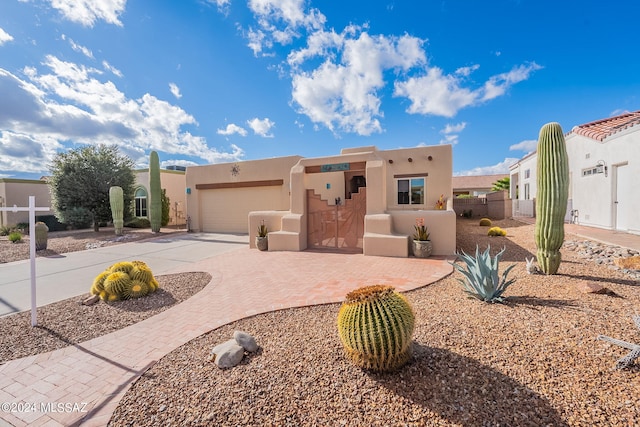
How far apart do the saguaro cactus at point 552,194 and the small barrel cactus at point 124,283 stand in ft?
28.8

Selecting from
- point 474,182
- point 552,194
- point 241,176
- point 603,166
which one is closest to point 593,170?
point 603,166

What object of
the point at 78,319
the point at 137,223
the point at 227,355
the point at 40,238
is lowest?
the point at 78,319

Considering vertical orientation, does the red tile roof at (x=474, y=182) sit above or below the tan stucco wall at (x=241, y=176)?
above

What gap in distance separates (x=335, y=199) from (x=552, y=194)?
11.2 m

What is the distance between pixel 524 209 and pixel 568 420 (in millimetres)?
21254

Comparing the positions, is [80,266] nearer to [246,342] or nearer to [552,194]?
[246,342]

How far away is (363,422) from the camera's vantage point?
2355mm

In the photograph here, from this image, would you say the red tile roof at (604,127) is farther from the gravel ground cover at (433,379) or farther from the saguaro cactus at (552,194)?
the gravel ground cover at (433,379)

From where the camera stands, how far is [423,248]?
893 centimetres

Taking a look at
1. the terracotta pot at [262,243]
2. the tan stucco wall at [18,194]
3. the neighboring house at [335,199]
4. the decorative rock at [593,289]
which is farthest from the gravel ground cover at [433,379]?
the tan stucco wall at [18,194]

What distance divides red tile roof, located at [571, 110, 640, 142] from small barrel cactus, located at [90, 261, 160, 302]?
56.3 feet

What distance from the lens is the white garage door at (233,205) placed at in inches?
672

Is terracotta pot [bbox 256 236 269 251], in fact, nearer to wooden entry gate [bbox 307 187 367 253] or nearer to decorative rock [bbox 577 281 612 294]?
wooden entry gate [bbox 307 187 367 253]

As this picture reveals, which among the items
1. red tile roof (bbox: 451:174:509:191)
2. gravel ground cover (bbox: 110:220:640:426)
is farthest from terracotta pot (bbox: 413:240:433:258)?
red tile roof (bbox: 451:174:509:191)
